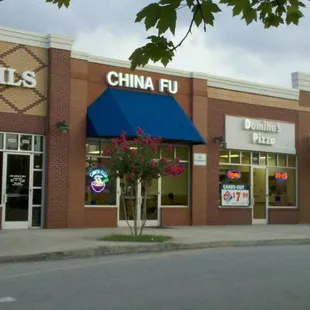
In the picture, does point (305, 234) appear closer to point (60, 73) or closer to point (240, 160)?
point (240, 160)

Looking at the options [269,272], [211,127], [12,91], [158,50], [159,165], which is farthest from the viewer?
[211,127]

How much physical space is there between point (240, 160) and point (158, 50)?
18.1m

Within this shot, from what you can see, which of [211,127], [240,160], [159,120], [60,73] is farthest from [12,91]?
[240,160]

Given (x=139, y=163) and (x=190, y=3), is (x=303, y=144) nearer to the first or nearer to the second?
(x=139, y=163)

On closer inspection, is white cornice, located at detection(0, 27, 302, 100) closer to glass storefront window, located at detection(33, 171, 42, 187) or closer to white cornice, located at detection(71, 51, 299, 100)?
white cornice, located at detection(71, 51, 299, 100)

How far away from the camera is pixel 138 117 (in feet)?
61.1

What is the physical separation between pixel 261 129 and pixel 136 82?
5.95m

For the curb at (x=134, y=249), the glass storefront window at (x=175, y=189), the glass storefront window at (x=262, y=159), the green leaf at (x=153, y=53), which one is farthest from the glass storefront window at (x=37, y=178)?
the green leaf at (x=153, y=53)

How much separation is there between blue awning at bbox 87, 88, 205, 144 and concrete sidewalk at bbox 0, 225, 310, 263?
10.3ft

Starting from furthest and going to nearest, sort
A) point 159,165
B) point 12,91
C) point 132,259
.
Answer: point 12,91, point 159,165, point 132,259

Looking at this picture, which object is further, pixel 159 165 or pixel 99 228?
pixel 99 228

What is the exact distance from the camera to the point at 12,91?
17562 millimetres

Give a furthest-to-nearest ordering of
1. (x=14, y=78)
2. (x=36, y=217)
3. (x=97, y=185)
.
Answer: (x=97, y=185)
(x=36, y=217)
(x=14, y=78)

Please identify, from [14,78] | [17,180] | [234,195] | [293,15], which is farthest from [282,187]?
[293,15]
